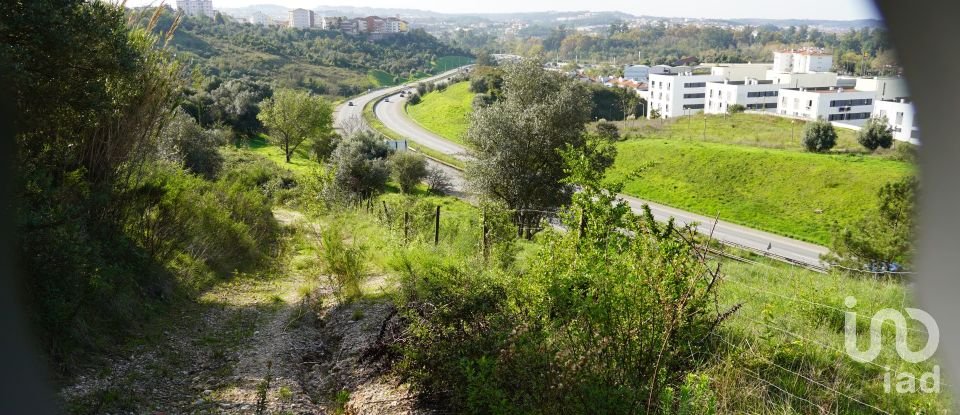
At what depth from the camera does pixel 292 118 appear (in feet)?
105

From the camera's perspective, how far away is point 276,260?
11602mm

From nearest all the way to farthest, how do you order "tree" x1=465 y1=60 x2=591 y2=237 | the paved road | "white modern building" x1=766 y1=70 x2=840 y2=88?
"tree" x1=465 y1=60 x2=591 y2=237, the paved road, "white modern building" x1=766 y1=70 x2=840 y2=88

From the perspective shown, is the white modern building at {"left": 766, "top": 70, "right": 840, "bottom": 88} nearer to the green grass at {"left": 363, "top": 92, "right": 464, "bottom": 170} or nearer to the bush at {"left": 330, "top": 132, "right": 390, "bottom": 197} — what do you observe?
the green grass at {"left": 363, "top": 92, "right": 464, "bottom": 170}

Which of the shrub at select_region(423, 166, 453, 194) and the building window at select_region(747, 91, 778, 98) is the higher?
the building window at select_region(747, 91, 778, 98)

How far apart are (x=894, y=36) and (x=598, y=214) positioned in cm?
239

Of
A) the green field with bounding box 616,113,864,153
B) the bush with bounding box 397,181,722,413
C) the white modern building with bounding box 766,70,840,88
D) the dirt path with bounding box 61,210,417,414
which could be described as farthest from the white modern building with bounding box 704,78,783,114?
the bush with bounding box 397,181,722,413

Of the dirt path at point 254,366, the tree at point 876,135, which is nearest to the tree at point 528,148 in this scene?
the dirt path at point 254,366

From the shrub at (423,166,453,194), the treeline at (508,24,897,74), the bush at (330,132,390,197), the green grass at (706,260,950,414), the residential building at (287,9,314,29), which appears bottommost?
the shrub at (423,166,453,194)

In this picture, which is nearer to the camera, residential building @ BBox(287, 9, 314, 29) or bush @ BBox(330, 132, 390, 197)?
bush @ BBox(330, 132, 390, 197)

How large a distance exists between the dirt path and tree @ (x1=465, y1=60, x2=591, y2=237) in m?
5.98

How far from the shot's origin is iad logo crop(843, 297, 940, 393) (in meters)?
3.72

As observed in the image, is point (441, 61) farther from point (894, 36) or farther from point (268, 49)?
point (894, 36)

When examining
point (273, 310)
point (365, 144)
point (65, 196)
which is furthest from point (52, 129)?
point (365, 144)

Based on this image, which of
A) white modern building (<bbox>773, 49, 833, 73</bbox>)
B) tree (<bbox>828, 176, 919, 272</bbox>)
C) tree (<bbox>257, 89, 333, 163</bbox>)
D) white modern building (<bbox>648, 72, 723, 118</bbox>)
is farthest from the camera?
white modern building (<bbox>773, 49, 833, 73</bbox>)
